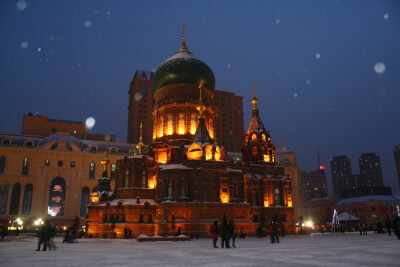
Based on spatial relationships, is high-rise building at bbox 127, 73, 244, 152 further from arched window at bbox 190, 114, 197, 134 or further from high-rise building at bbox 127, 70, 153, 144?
arched window at bbox 190, 114, 197, 134

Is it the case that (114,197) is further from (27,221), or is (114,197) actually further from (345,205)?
(345,205)

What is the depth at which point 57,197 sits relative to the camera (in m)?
66.9

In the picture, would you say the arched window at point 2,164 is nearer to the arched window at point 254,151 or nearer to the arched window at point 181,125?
the arched window at point 181,125

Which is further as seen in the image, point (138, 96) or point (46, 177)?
point (138, 96)

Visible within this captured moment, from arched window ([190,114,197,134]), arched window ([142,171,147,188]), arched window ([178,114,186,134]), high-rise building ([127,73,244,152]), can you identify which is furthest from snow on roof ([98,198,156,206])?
high-rise building ([127,73,244,152])

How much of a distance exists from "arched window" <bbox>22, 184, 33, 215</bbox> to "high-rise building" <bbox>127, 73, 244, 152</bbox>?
162ft

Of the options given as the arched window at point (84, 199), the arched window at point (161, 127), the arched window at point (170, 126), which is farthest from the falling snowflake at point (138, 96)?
the arched window at point (170, 126)

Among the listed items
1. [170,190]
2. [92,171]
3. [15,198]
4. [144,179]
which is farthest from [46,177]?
[170,190]

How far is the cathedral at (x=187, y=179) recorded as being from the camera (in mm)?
42938

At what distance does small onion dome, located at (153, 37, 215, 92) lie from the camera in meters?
52.9

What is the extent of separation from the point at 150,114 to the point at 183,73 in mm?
66630

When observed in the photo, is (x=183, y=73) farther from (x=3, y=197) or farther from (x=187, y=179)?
(x=3, y=197)

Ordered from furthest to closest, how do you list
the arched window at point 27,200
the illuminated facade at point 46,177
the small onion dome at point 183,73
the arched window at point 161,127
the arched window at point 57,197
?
the arched window at point 57,197 < the illuminated facade at point 46,177 < the arched window at point 27,200 < the arched window at point 161,127 < the small onion dome at point 183,73

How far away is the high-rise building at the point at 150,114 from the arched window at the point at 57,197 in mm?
45849
